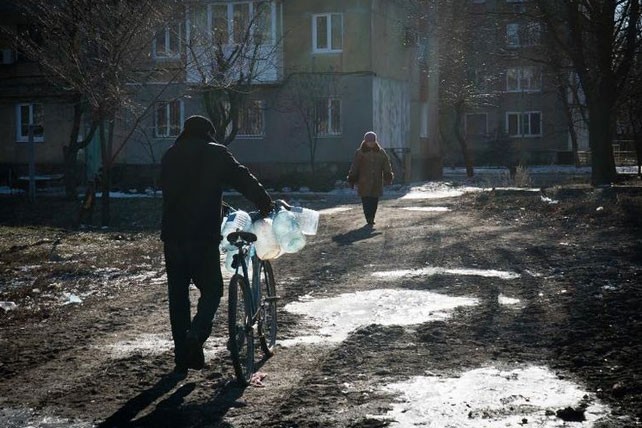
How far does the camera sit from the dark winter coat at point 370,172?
19531mm

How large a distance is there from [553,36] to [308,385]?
24.0 meters

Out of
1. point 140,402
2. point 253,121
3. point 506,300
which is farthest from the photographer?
point 253,121

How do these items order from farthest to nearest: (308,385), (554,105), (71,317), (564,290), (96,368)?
(554,105)
(564,290)
(71,317)
(96,368)
(308,385)

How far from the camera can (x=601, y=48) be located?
90.6ft

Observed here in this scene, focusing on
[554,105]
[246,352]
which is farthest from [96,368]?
[554,105]

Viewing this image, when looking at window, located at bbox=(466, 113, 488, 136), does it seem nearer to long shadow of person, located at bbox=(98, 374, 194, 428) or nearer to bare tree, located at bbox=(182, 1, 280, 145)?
bare tree, located at bbox=(182, 1, 280, 145)

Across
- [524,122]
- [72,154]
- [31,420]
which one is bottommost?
[31,420]

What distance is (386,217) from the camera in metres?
22.4

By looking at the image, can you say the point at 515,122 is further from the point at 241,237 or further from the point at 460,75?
the point at 241,237

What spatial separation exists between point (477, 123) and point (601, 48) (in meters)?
37.7

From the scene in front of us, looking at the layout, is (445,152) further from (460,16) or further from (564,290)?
(564,290)

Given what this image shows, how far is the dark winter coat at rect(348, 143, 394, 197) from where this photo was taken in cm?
1953

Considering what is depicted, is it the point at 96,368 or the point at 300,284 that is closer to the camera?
the point at 96,368

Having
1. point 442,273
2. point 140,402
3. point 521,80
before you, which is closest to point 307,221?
point 140,402
